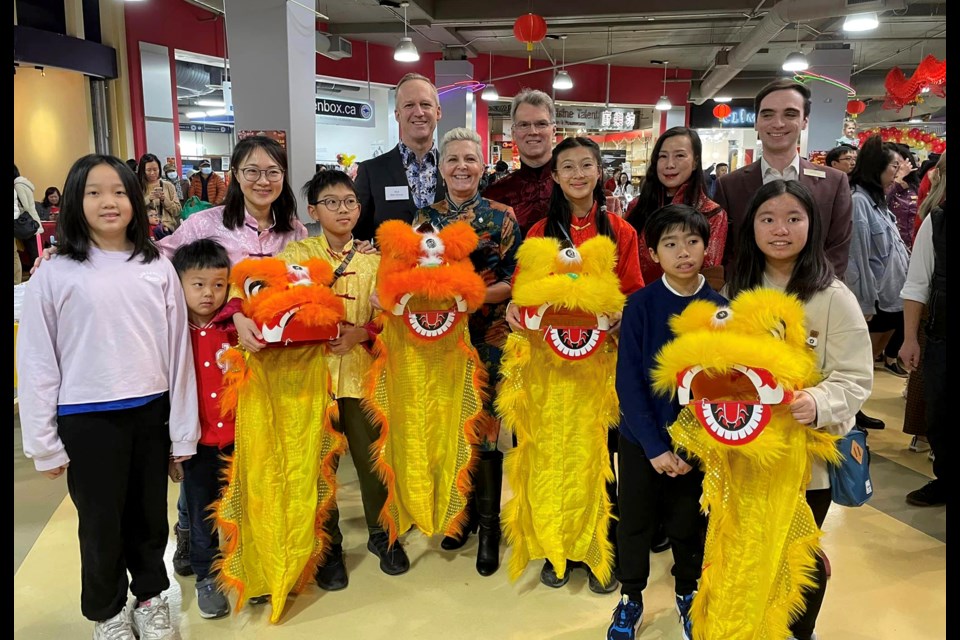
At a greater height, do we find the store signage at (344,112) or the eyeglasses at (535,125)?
the store signage at (344,112)

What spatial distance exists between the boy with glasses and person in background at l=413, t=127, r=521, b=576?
286 mm

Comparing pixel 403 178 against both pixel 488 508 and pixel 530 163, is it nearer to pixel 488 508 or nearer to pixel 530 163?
pixel 530 163

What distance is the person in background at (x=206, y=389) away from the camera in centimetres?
216

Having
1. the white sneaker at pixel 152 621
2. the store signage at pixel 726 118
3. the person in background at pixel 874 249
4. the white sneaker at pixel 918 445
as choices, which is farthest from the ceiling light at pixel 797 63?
the white sneaker at pixel 152 621

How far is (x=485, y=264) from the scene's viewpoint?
2.45 meters

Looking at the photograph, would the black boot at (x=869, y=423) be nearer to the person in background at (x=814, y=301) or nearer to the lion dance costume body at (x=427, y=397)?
the person in background at (x=814, y=301)

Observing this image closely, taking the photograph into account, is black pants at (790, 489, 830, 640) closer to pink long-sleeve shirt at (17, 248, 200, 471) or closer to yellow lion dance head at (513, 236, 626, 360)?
yellow lion dance head at (513, 236, 626, 360)

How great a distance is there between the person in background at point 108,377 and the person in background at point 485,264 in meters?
0.96

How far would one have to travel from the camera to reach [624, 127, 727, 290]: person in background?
2.32 m

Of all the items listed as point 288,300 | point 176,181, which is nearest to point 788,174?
point 288,300

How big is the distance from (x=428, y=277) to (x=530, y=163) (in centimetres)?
100

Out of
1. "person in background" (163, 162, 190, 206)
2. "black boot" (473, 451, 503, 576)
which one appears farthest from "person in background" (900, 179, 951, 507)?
"person in background" (163, 162, 190, 206)

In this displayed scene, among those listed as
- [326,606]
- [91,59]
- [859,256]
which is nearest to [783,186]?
[326,606]

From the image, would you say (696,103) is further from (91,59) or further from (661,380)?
(661,380)
